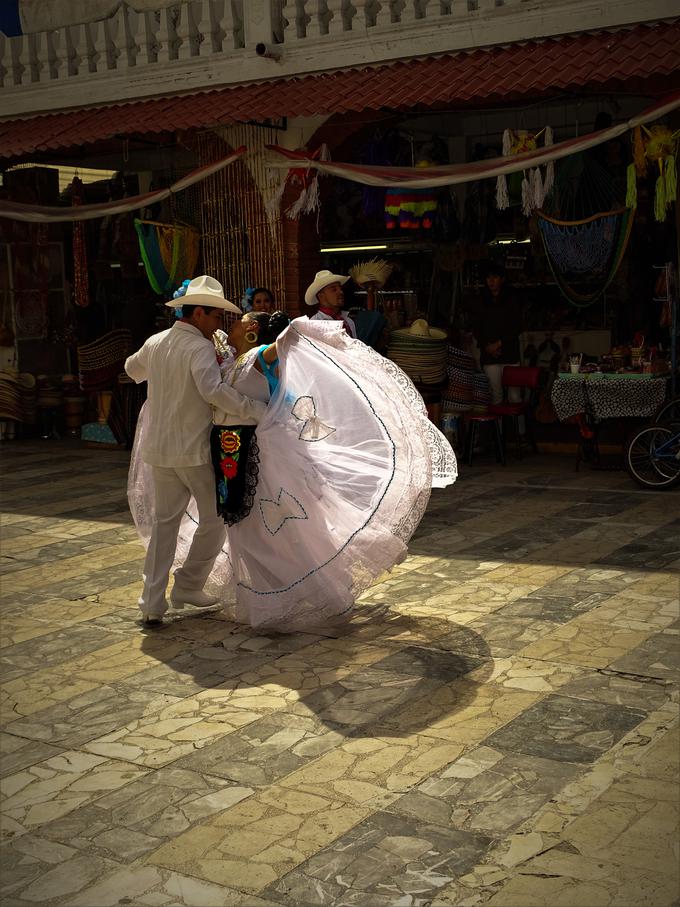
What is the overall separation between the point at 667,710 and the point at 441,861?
1.62 meters

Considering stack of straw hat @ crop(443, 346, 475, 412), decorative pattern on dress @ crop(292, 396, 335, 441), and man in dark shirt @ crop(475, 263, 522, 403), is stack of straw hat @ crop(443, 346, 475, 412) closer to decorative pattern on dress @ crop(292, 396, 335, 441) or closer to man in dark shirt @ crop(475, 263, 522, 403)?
man in dark shirt @ crop(475, 263, 522, 403)

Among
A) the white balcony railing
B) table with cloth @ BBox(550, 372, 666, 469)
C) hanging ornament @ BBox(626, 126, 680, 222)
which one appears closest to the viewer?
hanging ornament @ BBox(626, 126, 680, 222)

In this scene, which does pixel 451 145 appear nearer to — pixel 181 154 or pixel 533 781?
pixel 181 154

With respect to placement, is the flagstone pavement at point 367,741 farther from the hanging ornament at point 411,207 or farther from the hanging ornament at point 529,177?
the hanging ornament at point 411,207

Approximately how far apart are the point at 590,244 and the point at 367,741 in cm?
750

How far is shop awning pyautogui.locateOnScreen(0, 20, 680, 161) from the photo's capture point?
9.71 meters

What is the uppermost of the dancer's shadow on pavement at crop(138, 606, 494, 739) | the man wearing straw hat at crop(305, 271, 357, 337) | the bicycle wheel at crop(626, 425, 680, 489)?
the man wearing straw hat at crop(305, 271, 357, 337)

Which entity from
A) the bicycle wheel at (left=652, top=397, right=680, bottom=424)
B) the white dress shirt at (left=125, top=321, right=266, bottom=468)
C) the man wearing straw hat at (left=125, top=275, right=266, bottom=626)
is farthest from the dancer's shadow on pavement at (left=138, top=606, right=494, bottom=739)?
the bicycle wheel at (left=652, top=397, right=680, bottom=424)

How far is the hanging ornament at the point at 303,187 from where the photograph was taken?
39.7 ft

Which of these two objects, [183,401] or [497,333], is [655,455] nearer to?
[497,333]

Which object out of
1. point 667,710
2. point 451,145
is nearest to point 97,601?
point 667,710

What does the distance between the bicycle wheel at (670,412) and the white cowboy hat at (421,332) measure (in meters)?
2.26

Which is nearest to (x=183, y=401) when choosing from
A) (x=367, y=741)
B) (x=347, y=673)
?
(x=347, y=673)

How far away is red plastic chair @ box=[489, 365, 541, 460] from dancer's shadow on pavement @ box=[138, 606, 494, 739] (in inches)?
220
